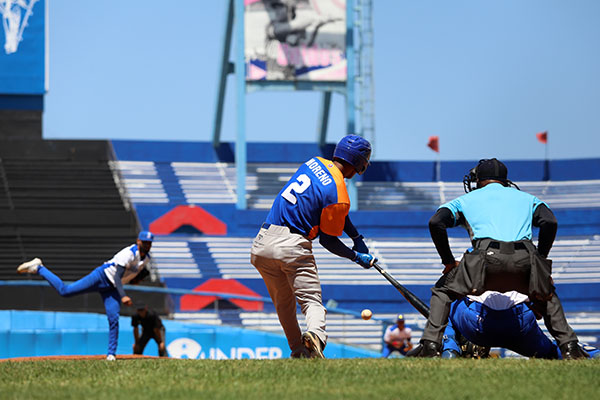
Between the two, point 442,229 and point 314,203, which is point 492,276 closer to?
point 442,229

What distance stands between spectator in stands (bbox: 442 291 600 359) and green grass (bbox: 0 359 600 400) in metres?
0.20

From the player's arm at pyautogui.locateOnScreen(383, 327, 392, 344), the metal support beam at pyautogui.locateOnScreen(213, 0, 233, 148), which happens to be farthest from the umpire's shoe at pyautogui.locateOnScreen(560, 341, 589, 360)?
the metal support beam at pyautogui.locateOnScreen(213, 0, 233, 148)

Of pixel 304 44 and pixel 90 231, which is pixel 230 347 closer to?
pixel 90 231

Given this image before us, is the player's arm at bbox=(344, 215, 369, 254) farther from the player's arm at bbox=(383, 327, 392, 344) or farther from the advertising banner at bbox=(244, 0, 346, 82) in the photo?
the advertising banner at bbox=(244, 0, 346, 82)

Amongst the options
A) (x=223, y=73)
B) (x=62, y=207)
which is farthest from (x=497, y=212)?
(x=223, y=73)

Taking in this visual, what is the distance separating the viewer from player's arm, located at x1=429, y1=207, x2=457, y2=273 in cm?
675

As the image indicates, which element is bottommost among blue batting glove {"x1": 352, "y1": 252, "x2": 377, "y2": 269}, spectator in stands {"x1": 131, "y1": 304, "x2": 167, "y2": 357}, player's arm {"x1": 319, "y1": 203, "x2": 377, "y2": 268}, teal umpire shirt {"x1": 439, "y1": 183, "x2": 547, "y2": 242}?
spectator in stands {"x1": 131, "y1": 304, "x2": 167, "y2": 357}

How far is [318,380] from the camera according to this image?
576cm

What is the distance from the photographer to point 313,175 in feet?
24.1

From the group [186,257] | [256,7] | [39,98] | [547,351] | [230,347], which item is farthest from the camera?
[39,98]

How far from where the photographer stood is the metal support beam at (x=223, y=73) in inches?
1312

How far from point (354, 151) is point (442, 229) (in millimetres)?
1159

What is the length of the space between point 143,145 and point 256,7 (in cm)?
690

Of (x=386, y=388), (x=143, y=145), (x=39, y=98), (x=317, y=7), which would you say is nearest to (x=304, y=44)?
(x=317, y=7)
